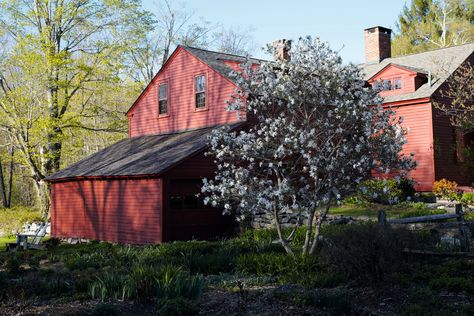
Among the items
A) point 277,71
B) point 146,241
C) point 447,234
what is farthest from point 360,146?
point 146,241

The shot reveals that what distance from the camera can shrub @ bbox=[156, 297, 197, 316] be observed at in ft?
23.4

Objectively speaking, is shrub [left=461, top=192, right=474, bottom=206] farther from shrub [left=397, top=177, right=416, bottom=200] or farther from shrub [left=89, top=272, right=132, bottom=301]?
shrub [left=89, top=272, right=132, bottom=301]

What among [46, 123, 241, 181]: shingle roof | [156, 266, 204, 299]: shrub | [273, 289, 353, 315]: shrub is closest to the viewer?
[273, 289, 353, 315]: shrub

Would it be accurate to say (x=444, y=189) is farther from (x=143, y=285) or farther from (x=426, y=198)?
(x=143, y=285)

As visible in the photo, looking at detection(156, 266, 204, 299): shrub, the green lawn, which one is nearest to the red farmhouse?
the green lawn

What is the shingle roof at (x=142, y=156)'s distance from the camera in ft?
63.4

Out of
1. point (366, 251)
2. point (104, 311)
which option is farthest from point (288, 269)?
point (104, 311)

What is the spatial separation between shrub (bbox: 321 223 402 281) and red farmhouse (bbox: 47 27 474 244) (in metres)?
8.01

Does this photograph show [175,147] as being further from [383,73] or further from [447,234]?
[383,73]

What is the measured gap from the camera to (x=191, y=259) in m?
11.9

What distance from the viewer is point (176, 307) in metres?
7.12

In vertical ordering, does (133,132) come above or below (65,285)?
above

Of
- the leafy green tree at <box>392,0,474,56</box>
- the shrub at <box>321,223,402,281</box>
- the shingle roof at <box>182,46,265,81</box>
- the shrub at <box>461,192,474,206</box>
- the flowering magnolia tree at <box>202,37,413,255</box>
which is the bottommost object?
the shrub at <box>321,223,402,281</box>

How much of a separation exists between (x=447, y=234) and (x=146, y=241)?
10.5m
